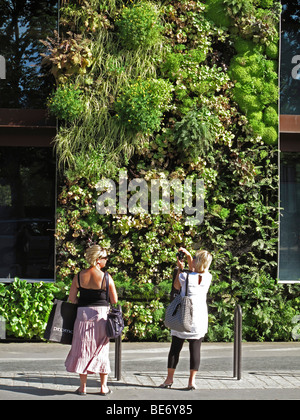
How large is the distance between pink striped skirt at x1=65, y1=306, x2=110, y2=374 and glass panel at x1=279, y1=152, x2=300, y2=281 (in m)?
4.67

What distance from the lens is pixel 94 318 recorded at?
677 centimetres

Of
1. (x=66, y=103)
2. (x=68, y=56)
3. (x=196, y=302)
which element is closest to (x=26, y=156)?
(x=66, y=103)

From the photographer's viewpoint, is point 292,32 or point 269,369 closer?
point 269,369

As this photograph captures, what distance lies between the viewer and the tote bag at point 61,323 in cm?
687

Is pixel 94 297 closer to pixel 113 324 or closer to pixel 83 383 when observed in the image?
pixel 113 324

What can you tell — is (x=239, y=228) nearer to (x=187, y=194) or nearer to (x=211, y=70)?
(x=187, y=194)

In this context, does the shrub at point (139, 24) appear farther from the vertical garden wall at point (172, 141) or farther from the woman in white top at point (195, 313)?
the woman in white top at point (195, 313)

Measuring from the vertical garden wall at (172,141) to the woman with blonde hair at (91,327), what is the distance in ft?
10.4

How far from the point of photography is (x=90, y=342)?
22.1 ft

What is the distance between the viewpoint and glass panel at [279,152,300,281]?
1063cm

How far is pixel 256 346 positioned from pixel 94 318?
399cm

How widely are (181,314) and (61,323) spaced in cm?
131

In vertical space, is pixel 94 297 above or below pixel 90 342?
above
